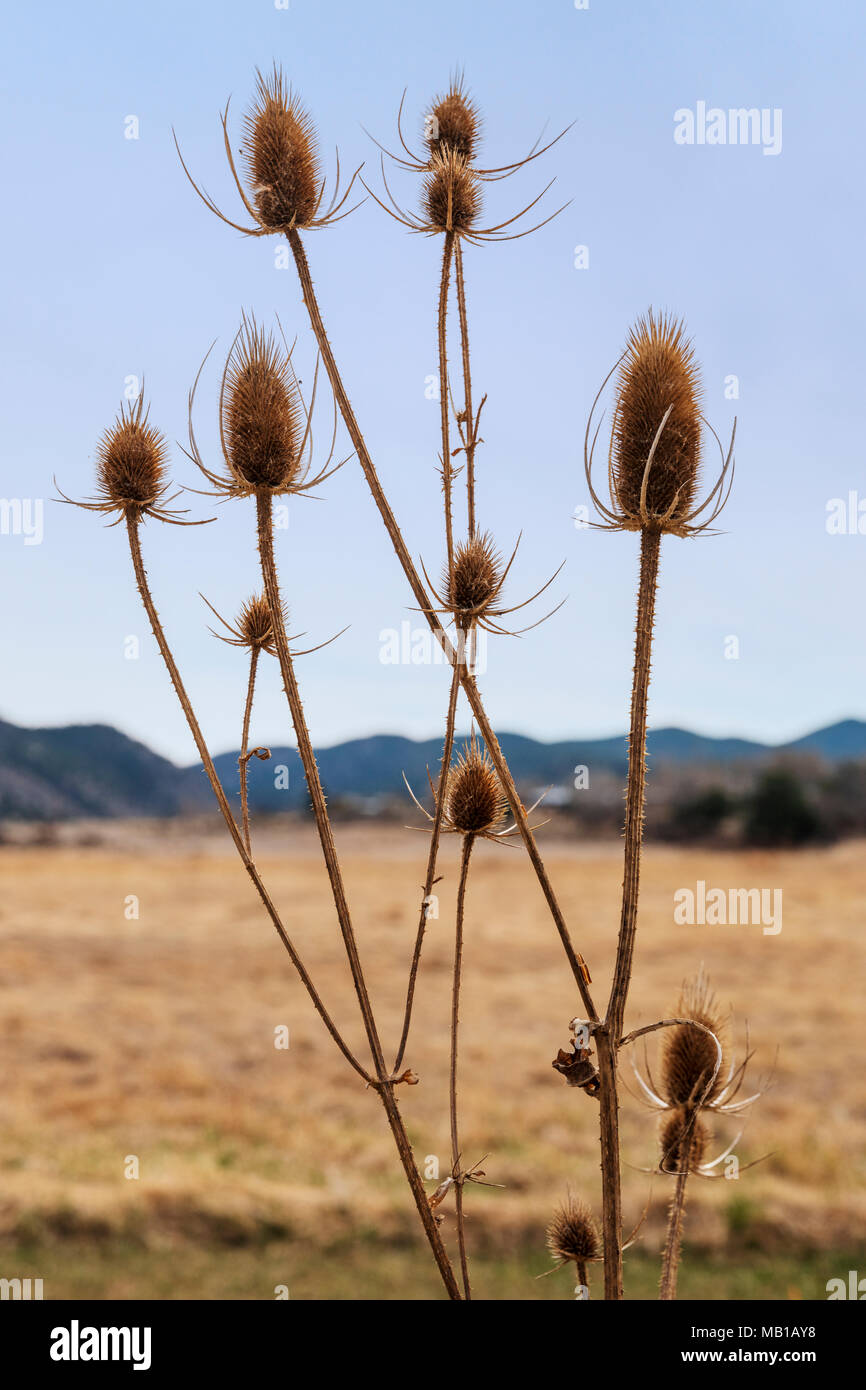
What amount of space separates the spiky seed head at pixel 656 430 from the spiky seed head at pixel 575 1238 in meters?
1.51

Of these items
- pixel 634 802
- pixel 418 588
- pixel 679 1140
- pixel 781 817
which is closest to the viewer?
pixel 634 802

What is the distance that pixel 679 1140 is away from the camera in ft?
8.16

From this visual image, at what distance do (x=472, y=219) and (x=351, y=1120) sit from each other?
13692 millimetres

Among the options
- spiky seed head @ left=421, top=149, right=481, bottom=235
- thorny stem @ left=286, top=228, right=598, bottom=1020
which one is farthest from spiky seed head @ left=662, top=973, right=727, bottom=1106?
spiky seed head @ left=421, top=149, right=481, bottom=235

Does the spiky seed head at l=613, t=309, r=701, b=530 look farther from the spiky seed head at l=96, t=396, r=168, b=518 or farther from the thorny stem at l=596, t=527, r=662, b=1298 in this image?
the spiky seed head at l=96, t=396, r=168, b=518

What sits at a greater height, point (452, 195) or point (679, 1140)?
point (452, 195)

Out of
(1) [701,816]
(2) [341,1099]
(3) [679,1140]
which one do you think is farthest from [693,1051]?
(1) [701,816]

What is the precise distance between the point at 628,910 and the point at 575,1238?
968 millimetres

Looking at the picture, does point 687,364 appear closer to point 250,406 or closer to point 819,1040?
point 250,406

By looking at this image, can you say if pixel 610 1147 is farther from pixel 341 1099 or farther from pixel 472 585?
pixel 341 1099

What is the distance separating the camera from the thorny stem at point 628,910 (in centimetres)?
190

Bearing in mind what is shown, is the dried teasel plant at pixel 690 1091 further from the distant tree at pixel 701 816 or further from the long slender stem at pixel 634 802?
the distant tree at pixel 701 816

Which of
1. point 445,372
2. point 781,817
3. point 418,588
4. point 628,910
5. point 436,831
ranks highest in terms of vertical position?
point 445,372

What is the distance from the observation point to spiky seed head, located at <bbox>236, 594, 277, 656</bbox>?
8.01 ft
